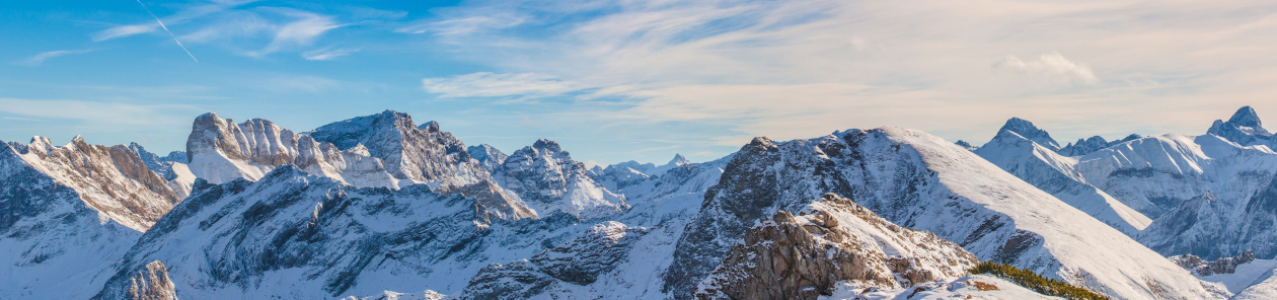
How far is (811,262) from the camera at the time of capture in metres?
38.8

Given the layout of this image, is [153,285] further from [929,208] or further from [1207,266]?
[1207,266]

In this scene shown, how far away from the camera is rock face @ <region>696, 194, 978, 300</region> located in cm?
3859


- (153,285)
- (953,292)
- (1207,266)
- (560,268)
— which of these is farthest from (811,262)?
(153,285)

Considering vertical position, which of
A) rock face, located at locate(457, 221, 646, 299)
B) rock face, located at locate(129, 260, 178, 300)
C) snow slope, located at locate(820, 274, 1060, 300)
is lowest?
rock face, located at locate(129, 260, 178, 300)

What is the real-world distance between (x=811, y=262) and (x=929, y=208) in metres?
76.7

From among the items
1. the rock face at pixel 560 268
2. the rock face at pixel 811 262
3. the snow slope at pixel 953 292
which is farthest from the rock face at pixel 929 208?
the snow slope at pixel 953 292

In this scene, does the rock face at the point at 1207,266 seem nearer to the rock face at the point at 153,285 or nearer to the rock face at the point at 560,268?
the rock face at the point at 560,268

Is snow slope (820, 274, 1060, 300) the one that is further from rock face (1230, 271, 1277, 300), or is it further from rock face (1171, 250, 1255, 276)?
rock face (1171, 250, 1255, 276)

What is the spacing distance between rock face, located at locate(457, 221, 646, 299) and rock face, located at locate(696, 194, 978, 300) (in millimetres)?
83540

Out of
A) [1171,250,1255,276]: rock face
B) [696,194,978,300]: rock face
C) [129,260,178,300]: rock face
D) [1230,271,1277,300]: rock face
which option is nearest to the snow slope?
[696,194,978,300]: rock face

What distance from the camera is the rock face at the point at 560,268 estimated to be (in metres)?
122

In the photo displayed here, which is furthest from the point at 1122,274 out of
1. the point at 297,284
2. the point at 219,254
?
the point at 219,254

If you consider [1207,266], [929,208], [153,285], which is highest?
[929,208]

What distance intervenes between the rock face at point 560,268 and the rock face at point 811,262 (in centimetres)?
8354
